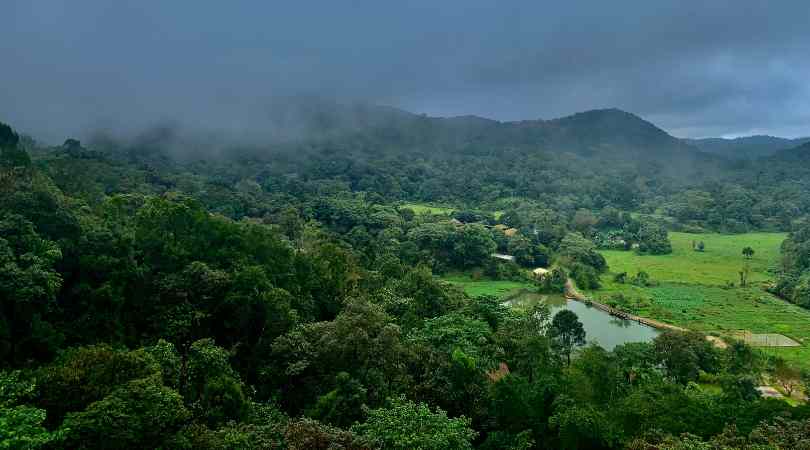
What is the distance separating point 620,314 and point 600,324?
2.91 meters

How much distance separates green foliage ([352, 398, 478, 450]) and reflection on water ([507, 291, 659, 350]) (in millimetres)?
21670

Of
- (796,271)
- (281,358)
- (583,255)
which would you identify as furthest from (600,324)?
(281,358)

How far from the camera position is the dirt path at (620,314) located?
3145 centimetres

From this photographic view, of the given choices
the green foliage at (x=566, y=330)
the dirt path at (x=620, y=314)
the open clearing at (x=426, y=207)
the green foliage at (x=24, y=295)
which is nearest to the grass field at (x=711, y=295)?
the dirt path at (x=620, y=314)

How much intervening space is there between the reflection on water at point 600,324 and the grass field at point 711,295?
1959 millimetres

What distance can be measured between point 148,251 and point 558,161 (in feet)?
428

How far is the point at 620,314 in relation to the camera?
38.5 meters

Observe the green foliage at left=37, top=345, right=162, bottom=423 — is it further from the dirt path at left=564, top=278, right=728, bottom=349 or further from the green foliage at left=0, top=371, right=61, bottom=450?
the dirt path at left=564, top=278, right=728, bottom=349

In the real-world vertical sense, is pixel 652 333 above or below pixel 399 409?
below

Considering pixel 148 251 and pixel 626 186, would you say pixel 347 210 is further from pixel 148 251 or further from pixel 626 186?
pixel 626 186

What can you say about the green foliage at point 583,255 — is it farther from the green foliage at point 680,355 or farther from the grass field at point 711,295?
the green foliage at point 680,355

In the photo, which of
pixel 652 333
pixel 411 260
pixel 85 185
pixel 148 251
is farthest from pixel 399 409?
pixel 411 260

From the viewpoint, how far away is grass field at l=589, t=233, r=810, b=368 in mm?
34250

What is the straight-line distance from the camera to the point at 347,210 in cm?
5875
